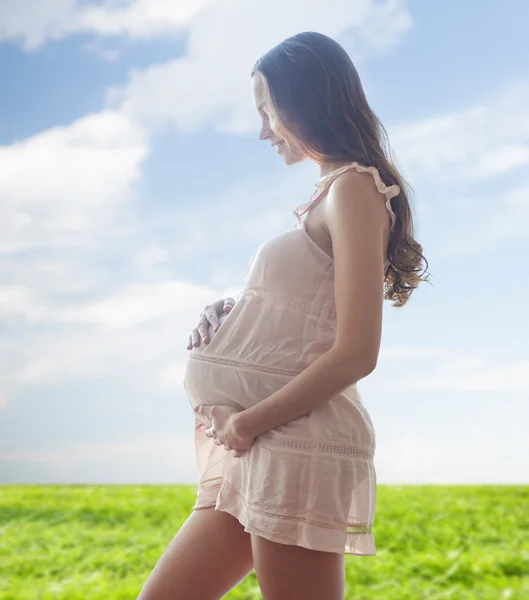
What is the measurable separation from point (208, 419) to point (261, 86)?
579 millimetres

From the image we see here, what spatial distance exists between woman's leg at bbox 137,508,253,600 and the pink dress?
0.05 meters

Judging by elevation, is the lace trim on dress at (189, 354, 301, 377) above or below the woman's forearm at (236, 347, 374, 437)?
above

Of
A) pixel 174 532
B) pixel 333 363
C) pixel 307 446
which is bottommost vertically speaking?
pixel 174 532

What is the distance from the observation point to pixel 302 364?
106 centimetres

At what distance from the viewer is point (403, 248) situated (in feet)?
4.00

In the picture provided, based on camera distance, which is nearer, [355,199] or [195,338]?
[355,199]

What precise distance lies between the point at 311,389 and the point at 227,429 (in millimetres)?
156

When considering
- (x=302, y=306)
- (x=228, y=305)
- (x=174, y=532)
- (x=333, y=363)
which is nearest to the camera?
(x=333, y=363)

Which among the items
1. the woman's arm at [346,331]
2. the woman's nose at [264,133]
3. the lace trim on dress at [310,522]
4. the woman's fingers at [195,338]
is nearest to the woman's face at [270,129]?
the woman's nose at [264,133]

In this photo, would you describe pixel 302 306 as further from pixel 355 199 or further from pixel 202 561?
pixel 202 561

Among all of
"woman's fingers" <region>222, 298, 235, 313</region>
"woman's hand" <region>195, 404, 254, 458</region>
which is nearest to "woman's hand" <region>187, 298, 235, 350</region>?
"woman's fingers" <region>222, 298, 235, 313</region>

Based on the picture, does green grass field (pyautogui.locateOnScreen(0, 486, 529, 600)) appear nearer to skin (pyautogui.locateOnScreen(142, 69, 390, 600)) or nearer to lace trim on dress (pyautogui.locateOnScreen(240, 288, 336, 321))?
skin (pyautogui.locateOnScreen(142, 69, 390, 600))

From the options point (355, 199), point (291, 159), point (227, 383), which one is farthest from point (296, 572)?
point (291, 159)

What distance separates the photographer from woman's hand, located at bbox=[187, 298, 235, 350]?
115 cm
